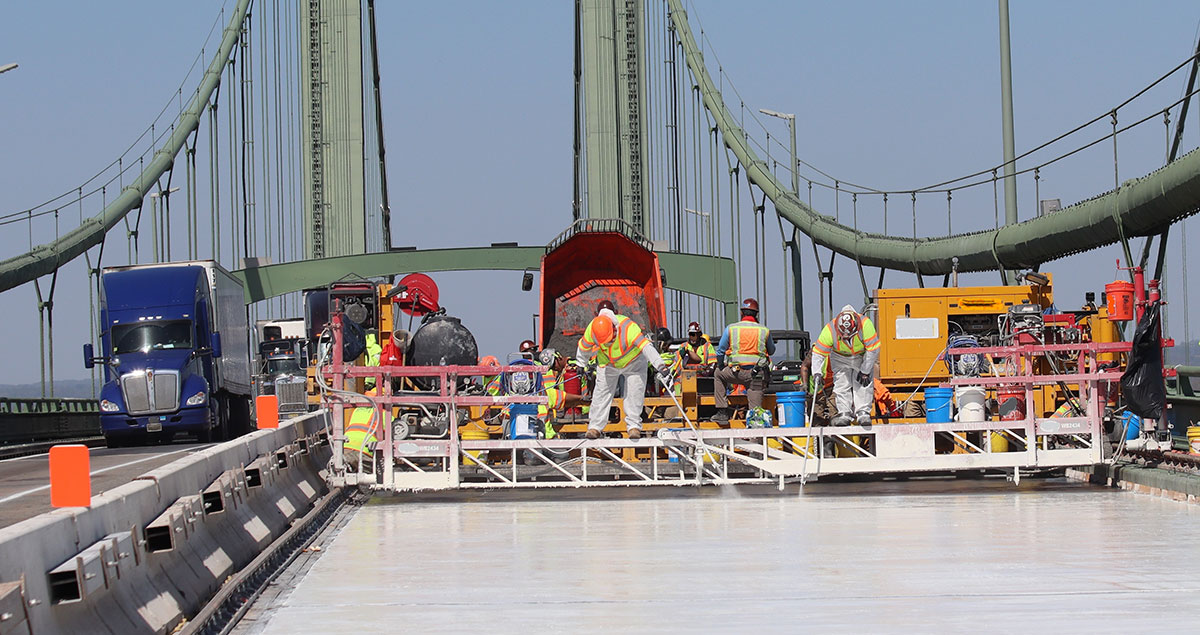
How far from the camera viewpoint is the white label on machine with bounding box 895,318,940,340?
22.5 metres

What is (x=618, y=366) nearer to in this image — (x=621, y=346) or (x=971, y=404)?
(x=621, y=346)

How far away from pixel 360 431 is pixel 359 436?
0.17ft

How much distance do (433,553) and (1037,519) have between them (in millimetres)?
4557

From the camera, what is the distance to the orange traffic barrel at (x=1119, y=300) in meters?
17.7

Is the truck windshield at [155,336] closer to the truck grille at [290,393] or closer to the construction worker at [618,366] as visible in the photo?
the truck grille at [290,393]

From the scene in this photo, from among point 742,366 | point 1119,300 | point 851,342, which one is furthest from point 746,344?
point 1119,300

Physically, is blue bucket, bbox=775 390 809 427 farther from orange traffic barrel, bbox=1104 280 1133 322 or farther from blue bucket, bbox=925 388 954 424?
orange traffic barrel, bbox=1104 280 1133 322

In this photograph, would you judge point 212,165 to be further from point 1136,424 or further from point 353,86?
point 1136,424

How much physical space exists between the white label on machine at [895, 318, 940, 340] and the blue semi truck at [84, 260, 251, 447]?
15.6 m

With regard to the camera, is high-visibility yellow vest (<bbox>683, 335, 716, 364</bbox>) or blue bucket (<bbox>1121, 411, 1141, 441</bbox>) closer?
blue bucket (<bbox>1121, 411, 1141, 441</bbox>)

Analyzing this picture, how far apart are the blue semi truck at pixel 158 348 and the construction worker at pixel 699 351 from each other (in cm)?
1585

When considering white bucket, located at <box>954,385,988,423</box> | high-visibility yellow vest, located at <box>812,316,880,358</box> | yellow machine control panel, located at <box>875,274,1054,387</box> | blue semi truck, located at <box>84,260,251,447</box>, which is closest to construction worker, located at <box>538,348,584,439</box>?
high-visibility yellow vest, located at <box>812,316,880,358</box>

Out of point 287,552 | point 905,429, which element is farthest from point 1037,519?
point 287,552
